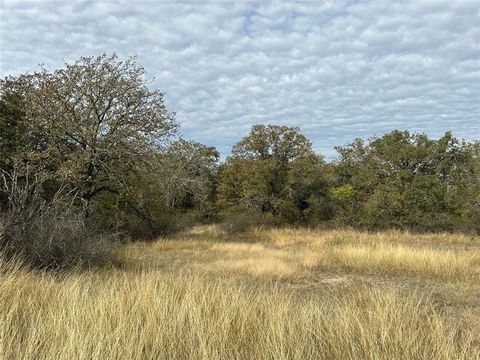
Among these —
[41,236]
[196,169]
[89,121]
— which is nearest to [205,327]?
[41,236]

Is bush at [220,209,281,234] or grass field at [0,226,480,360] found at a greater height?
grass field at [0,226,480,360]

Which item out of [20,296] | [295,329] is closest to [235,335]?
[295,329]

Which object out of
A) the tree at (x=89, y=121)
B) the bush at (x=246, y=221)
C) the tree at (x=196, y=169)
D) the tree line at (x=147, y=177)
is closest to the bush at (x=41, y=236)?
the tree line at (x=147, y=177)

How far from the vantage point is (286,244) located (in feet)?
69.6

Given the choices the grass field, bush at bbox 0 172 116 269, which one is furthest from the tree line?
the grass field

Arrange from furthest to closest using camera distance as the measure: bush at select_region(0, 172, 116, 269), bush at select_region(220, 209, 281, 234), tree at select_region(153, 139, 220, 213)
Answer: tree at select_region(153, 139, 220, 213) < bush at select_region(220, 209, 281, 234) < bush at select_region(0, 172, 116, 269)

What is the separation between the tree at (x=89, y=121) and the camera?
17.0m

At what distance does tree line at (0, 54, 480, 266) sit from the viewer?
Result: 1101 centimetres

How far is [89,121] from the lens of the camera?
60.3 ft

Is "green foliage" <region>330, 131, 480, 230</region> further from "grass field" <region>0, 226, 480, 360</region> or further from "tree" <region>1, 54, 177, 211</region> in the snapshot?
"grass field" <region>0, 226, 480, 360</region>

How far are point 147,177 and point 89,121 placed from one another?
150 inches

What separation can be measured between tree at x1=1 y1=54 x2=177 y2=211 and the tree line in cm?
5

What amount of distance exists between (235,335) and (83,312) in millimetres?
1557

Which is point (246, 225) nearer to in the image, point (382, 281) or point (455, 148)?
point (455, 148)
